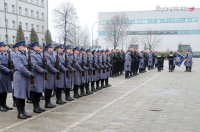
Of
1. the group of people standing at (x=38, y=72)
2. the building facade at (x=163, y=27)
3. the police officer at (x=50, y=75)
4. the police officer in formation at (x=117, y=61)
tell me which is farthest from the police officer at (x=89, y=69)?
the building facade at (x=163, y=27)

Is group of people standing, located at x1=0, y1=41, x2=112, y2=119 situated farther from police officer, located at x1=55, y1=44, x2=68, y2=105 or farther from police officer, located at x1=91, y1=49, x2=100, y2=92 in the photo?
police officer, located at x1=91, y1=49, x2=100, y2=92

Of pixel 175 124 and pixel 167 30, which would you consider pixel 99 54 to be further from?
pixel 167 30

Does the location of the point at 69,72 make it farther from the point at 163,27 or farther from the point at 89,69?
the point at 163,27

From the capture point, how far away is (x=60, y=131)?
292 inches

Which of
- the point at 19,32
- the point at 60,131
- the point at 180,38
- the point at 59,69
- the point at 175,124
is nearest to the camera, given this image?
the point at 60,131

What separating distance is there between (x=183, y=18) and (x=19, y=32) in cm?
4545

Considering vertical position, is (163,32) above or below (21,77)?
above

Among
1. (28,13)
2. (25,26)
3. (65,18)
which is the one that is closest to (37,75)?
(65,18)

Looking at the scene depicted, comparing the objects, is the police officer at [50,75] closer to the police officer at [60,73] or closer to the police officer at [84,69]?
the police officer at [60,73]

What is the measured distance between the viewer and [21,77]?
345 inches

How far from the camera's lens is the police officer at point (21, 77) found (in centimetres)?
863

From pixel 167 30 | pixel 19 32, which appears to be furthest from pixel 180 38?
pixel 19 32

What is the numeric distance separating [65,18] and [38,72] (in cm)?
4575

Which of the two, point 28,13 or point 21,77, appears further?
point 28,13
